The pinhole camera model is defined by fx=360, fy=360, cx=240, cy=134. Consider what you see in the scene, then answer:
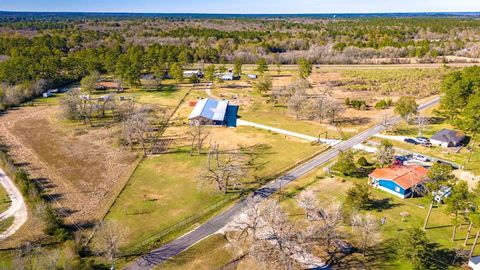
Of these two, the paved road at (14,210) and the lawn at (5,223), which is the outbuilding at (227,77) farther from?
the lawn at (5,223)

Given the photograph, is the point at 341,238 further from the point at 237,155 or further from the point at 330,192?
the point at 237,155

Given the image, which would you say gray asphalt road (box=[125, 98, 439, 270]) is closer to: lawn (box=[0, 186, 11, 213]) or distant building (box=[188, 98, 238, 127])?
lawn (box=[0, 186, 11, 213])

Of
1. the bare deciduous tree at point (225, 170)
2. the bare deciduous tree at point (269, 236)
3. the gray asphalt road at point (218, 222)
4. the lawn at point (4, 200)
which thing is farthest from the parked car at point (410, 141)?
the lawn at point (4, 200)

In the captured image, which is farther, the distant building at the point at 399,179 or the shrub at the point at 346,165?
the shrub at the point at 346,165

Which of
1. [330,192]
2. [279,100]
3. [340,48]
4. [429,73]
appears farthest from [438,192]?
[340,48]

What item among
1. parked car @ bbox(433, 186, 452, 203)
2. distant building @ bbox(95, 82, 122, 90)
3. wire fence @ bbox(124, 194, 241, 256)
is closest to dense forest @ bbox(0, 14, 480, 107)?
distant building @ bbox(95, 82, 122, 90)

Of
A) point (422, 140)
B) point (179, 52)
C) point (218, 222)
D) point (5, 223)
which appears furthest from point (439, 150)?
point (179, 52)

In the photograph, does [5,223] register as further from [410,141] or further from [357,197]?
[410,141]
